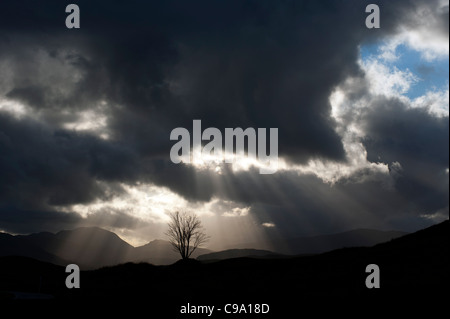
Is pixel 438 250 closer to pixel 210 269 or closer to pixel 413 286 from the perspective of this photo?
pixel 413 286

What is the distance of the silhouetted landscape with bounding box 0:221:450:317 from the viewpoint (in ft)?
109

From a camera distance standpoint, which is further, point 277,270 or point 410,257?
point 277,270

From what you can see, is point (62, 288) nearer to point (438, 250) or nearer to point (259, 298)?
point (259, 298)

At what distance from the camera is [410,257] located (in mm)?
44219

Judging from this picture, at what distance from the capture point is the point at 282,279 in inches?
1740

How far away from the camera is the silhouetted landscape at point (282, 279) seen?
3322cm

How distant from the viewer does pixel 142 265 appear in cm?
6644

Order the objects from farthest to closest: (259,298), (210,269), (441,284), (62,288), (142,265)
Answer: (142,265) < (210,269) < (62,288) < (259,298) < (441,284)

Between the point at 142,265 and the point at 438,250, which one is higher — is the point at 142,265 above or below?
below
